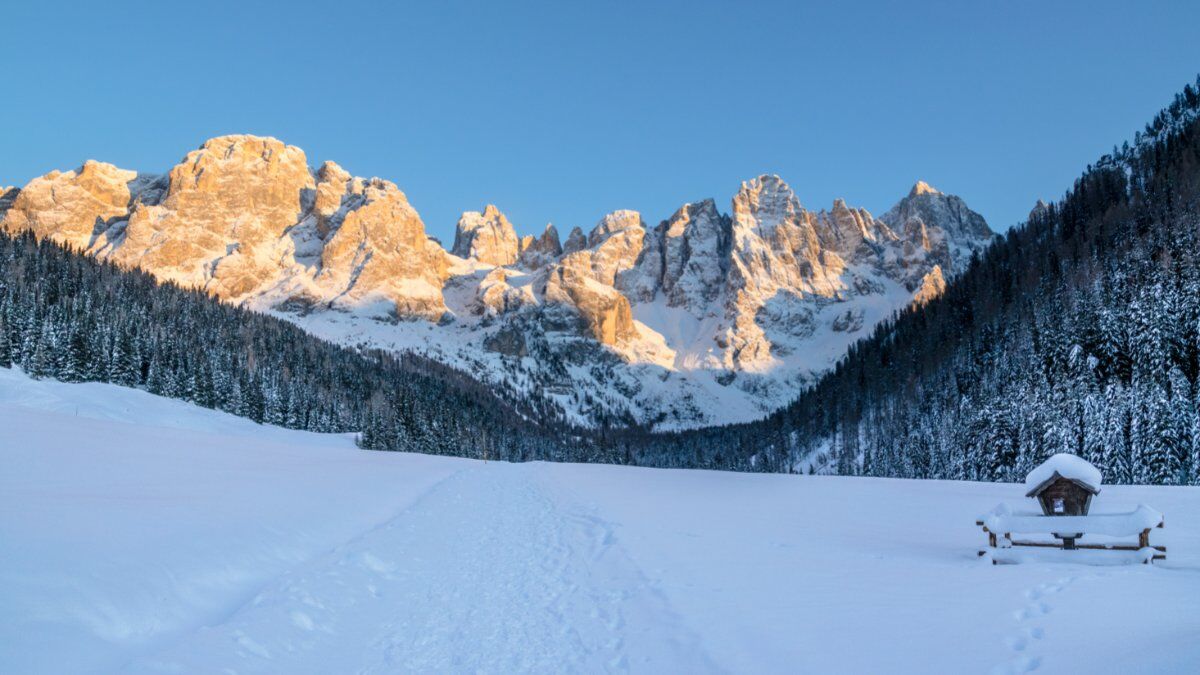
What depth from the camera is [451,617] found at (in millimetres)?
8562

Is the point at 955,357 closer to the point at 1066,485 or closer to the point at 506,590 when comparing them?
the point at 1066,485

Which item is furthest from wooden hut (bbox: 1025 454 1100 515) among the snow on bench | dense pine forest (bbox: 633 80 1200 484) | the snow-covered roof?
dense pine forest (bbox: 633 80 1200 484)

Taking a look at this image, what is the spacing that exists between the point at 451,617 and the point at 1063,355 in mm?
73339

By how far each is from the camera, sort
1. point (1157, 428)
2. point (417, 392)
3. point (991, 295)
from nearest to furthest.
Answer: point (1157, 428), point (991, 295), point (417, 392)

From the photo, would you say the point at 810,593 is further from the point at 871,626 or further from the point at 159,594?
the point at 159,594

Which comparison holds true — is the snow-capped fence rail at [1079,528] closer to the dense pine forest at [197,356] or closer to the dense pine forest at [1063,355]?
the dense pine forest at [1063,355]

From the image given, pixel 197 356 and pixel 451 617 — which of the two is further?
pixel 197 356

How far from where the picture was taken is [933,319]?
364 ft

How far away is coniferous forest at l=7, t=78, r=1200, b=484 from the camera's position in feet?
169

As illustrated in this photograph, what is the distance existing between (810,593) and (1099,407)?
57299mm

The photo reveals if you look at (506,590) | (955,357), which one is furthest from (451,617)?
(955,357)

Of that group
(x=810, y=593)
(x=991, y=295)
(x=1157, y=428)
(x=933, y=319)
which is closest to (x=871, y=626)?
(x=810, y=593)

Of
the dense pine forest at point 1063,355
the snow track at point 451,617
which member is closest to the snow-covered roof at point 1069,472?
the snow track at point 451,617

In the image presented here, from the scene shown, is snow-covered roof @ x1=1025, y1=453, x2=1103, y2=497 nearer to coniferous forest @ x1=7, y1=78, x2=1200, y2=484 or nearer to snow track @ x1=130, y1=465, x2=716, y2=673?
snow track @ x1=130, y1=465, x2=716, y2=673
